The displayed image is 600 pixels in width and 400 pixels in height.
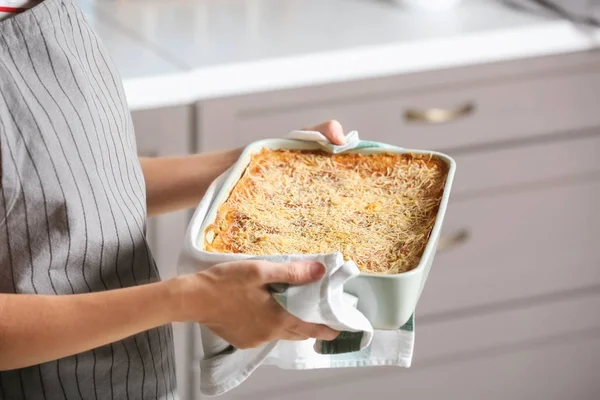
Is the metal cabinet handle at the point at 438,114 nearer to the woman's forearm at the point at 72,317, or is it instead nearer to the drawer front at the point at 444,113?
the drawer front at the point at 444,113

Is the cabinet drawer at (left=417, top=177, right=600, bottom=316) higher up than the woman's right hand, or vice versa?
the woman's right hand

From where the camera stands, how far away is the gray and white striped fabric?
0.92 m

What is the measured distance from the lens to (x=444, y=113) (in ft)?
6.44

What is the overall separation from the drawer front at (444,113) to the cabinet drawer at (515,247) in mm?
136

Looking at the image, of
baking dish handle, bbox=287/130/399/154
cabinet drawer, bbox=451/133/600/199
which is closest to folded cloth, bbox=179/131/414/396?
baking dish handle, bbox=287/130/399/154

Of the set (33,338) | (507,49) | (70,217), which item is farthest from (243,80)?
(33,338)

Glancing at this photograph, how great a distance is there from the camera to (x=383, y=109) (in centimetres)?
192

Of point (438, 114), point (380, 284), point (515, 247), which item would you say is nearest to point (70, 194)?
point (380, 284)

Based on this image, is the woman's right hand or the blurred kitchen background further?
the blurred kitchen background

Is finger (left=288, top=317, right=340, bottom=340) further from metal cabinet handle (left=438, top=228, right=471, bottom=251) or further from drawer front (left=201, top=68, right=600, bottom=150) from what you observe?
metal cabinet handle (left=438, top=228, right=471, bottom=251)

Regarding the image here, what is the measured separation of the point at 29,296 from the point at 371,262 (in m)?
0.29

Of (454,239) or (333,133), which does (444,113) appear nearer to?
(454,239)

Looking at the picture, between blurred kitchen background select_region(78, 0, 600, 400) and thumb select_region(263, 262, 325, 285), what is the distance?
924 mm

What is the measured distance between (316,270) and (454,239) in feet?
4.27
